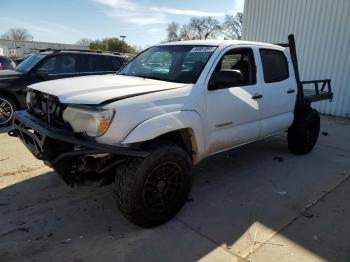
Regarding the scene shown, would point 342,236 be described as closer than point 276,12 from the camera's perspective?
Yes

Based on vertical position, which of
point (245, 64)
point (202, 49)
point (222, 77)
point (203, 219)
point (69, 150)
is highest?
point (202, 49)

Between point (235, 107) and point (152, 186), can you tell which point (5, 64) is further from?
point (152, 186)

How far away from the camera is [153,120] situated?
9.86 ft

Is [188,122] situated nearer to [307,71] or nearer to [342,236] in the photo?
[342,236]

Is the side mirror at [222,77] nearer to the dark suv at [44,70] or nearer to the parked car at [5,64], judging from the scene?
the dark suv at [44,70]

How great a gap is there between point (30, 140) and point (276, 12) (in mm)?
10218

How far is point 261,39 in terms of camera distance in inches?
469

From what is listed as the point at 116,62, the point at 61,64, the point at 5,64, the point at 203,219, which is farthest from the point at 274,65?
the point at 5,64

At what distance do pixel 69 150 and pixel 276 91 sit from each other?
314 centimetres

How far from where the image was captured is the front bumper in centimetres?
281

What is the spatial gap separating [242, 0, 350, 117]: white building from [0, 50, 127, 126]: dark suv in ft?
20.4

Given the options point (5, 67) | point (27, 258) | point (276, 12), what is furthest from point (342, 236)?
point (5, 67)

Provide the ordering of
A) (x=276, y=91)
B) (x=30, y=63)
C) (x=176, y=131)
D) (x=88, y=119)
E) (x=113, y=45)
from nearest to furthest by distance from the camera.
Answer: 1. (x=88, y=119)
2. (x=176, y=131)
3. (x=276, y=91)
4. (x=30, y=63)
5. (x=113, y=45)

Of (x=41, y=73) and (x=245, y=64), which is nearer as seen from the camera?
(x=245, y=64)
